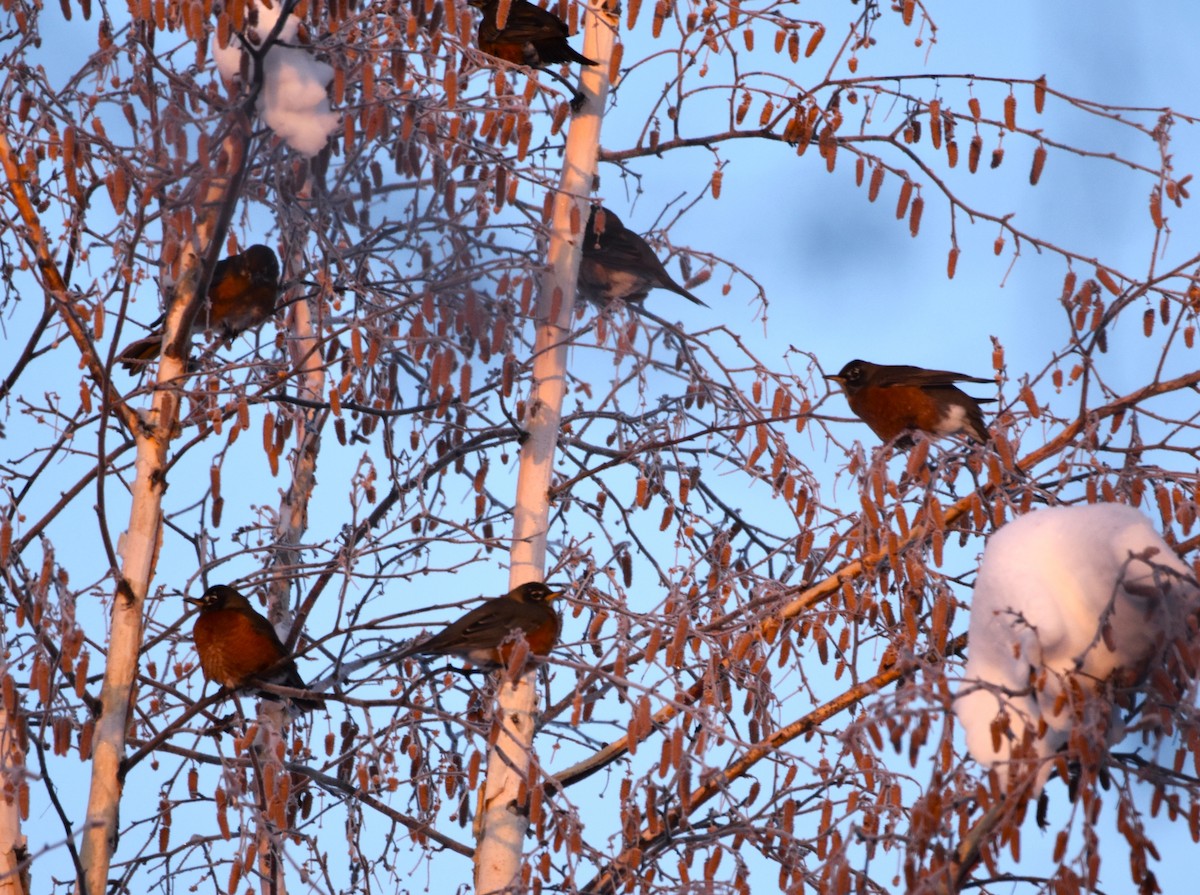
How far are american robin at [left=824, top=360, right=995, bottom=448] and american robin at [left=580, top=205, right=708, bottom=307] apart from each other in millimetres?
939

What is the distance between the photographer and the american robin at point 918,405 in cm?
582

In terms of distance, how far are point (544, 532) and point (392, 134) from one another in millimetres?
1590

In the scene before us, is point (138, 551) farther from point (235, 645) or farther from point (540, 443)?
point (540, 443)

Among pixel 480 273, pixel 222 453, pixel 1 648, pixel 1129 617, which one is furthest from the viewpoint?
pixel 222 453

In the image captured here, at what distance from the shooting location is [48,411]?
197 inches

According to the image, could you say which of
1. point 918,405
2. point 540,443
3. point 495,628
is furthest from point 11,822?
point 918,405

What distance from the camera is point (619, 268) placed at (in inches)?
242

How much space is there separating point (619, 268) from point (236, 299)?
62.3 inches

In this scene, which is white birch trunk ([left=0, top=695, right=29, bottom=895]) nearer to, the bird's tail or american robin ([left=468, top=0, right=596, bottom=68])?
the bird's tail

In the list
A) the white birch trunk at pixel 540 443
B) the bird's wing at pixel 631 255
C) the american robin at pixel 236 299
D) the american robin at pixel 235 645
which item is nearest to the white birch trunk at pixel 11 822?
the american robin at pixel 235 645

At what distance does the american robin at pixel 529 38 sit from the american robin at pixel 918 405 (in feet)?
5.68

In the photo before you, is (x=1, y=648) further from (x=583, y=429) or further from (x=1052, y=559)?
(x=1052, y=559)

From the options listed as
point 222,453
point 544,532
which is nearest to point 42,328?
point 222,453

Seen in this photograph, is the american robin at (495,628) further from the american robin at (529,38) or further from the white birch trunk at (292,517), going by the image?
the american robin at (529,38)
